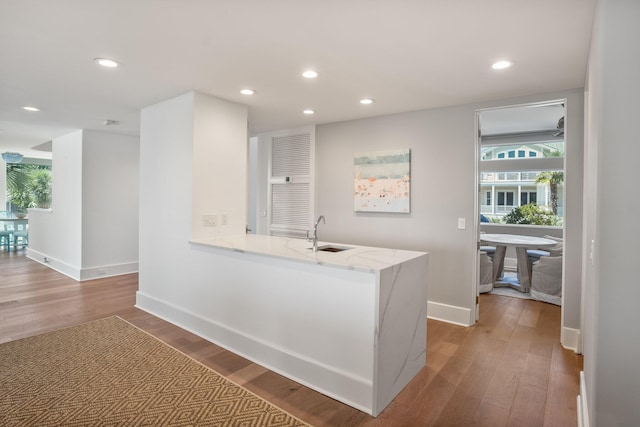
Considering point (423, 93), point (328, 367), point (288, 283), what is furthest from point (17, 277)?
point (423, 93)

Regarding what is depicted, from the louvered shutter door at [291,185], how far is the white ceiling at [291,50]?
4.24 feet

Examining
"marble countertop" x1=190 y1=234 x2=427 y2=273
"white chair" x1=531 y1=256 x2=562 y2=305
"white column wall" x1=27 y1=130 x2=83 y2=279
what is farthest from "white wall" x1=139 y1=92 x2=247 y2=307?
"white chair" x1=531 y1=256 x2=562 y2=305

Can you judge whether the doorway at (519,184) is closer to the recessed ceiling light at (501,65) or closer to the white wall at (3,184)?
the recessed ceiling light at (501,65)

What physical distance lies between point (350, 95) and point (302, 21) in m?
1.55

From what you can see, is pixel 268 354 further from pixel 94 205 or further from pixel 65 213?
pixel 65 213

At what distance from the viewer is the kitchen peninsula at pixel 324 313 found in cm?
230

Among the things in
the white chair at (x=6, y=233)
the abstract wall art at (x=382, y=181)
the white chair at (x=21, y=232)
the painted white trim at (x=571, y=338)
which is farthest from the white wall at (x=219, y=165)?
the white chair at (x=6, y=233)

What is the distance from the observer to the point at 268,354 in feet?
9.39

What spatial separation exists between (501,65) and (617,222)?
68.8 inches

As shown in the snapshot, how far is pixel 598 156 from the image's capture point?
1.53 metres

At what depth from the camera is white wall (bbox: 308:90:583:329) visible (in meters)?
3.29

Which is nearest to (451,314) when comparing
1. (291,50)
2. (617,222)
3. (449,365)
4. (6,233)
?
(449,365)

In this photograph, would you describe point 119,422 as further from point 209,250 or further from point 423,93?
point 423,93

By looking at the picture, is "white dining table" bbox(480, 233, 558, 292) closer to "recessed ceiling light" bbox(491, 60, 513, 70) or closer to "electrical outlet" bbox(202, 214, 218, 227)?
"recessed ceiling light" bbox(491, 60, 513, 70)
